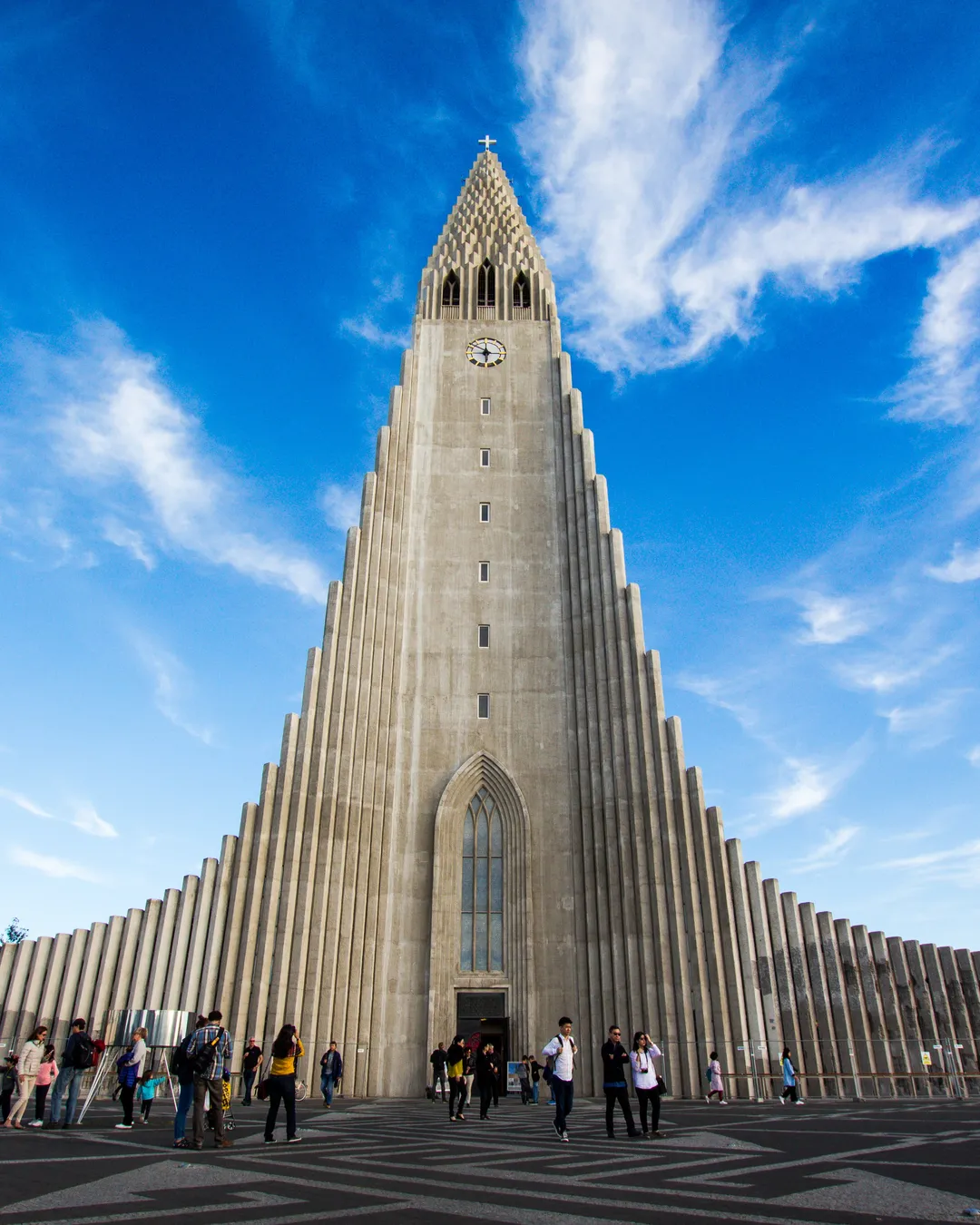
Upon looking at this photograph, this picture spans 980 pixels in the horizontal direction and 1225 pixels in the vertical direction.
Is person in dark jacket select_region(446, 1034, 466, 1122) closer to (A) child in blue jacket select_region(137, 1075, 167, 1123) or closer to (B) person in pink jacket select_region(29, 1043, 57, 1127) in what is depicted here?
(A) child in blue jacket select_region(137, 1075, 167, 1123)

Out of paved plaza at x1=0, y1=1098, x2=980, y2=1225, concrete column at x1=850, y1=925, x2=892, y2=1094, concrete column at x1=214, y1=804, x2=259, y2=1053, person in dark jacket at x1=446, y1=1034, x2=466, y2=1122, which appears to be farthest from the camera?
concrete column at x1=214, y1=804, x2=259, y2=1053

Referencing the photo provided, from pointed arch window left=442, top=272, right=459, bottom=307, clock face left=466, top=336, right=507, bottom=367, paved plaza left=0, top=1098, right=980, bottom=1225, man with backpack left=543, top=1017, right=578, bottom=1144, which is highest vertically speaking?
pointed arch window left=442, top=272, right=459, bottom=307

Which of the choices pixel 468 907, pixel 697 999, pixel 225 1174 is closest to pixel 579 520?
pixel 468 907

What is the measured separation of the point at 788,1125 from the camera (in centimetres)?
1278

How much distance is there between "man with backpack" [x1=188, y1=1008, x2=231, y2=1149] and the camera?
31.8 ft

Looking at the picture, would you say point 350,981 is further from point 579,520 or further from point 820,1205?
point 820,1205

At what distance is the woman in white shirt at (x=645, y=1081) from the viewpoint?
11.3 meters

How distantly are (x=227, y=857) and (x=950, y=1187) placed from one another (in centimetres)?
2346

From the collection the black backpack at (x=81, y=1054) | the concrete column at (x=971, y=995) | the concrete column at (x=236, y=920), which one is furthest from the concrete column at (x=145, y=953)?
the concrete column at (x=971, y=995)

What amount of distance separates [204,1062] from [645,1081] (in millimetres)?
5574

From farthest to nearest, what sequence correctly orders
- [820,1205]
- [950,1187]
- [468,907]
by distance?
1. [468,907]
2. [950,1187]
3. [820,1205]

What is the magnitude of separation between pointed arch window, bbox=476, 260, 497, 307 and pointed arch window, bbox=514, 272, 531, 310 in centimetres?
99

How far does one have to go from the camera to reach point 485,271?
137 feet

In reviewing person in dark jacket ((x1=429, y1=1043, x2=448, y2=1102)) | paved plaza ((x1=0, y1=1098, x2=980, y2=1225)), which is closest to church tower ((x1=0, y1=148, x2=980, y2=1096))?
person in dark jacket ((x1=429, y1=1043, x2=448, y2=1102))
